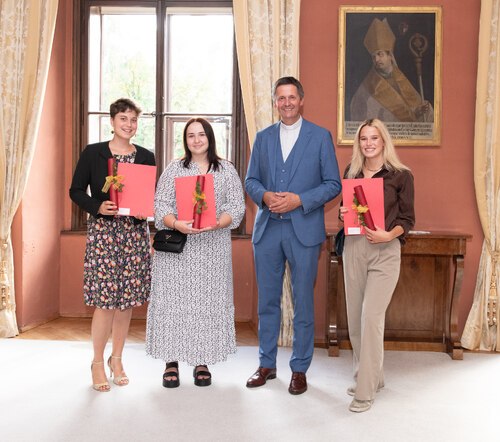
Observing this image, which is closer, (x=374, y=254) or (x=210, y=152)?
(x=374, y=254)

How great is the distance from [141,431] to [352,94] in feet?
10.2

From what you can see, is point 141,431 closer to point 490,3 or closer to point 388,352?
point 388,352

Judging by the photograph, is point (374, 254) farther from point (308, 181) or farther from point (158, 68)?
point (158, 68)

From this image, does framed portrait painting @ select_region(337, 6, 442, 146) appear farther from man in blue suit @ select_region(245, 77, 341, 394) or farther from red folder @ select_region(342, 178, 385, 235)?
red folder @ select_region(342, 178, 385, 235)

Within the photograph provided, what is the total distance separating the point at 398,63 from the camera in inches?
195

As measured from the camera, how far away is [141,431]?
3029 millimetres

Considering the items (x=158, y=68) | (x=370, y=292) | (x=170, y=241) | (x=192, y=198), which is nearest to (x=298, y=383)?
(x=370, y=292)

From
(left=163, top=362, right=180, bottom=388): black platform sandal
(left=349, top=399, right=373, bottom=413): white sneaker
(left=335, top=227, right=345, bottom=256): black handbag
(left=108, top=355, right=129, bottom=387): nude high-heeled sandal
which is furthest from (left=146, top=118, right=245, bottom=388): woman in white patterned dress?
(left=349, top=399, right=373, bottom=413): white sneaker

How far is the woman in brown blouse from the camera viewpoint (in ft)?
11.0

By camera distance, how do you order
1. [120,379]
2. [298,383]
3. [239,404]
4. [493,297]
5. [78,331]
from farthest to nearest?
[78,331] → [493,297] → [120,379] → [298,383] → [239,404]

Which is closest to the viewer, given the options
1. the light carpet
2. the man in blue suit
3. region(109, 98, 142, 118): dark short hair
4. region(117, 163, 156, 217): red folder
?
the light carpet

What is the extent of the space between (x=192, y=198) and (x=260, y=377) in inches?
45.2

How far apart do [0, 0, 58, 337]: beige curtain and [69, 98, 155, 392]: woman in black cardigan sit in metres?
1.63

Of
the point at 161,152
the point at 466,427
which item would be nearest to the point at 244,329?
the point at 161,152
